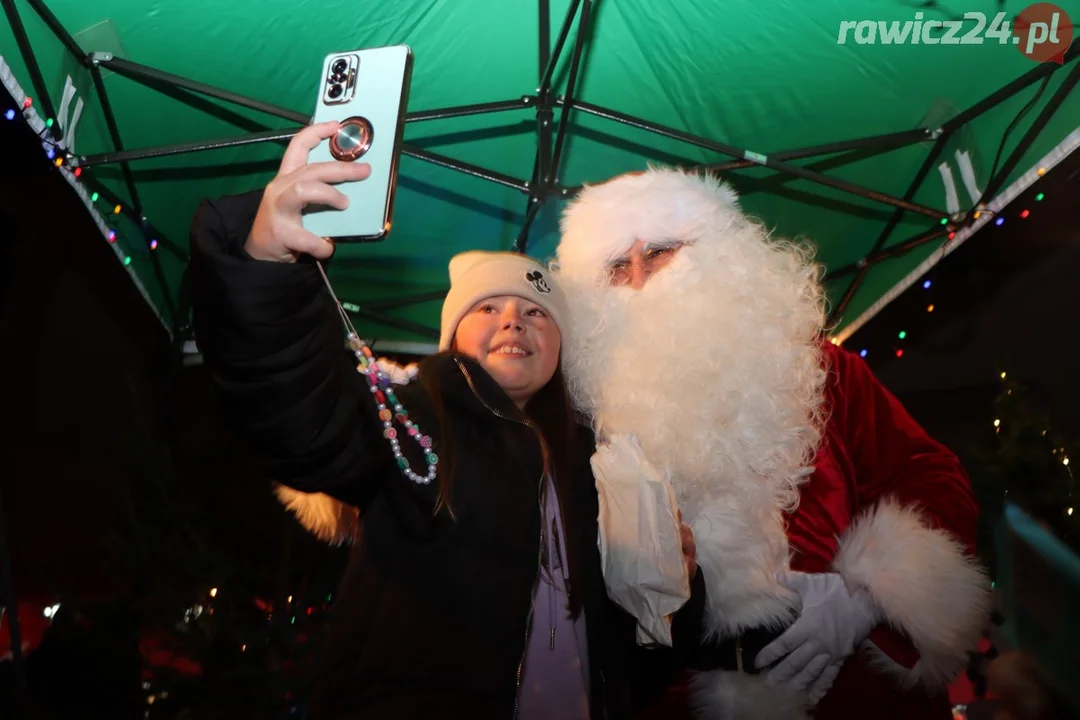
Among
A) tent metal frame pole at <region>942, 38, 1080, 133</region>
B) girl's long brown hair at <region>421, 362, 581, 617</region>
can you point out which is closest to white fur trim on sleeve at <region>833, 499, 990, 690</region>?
girl's long brown hair at <region>421, 362, 581, 617</region>

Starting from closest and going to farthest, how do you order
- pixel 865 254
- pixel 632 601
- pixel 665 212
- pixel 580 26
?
pixel 632 601, pixel 665 212, pixel 580 26, pixel 865 254

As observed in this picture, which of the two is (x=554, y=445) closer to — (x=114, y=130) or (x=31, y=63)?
(x=31, y=63)

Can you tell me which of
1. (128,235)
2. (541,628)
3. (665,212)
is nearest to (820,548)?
(541,628)

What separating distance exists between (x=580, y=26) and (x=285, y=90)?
105 centimetres

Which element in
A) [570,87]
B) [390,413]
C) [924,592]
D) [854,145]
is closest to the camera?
[390,413]

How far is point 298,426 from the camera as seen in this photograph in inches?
34.3

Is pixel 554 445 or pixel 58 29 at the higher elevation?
pixel 58 29

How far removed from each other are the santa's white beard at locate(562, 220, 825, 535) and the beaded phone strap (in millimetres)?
507

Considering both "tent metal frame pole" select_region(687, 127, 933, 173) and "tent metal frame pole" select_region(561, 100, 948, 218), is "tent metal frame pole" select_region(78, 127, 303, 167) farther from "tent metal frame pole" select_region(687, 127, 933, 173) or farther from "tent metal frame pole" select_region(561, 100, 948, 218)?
"tent metal frame pole" select_region(687, 127, 933, 173)

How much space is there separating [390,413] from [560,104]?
1623mm

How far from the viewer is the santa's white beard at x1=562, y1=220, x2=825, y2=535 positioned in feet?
4.66

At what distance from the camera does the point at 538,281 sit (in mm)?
1535

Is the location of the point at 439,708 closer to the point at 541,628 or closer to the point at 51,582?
the point at 541,628

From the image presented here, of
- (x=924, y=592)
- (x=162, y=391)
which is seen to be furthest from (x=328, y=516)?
(x=162, y=391)
